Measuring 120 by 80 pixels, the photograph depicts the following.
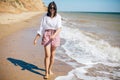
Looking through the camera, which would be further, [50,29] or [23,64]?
[23,64]

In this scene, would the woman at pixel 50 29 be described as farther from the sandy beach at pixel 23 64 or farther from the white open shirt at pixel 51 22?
the sandy beach at pixel 23 64

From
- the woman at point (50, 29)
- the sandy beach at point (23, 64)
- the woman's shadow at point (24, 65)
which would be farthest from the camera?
the woman's shadow at point (24, 65)

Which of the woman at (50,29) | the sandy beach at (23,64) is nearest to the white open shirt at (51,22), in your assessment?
the woman at (50,29)

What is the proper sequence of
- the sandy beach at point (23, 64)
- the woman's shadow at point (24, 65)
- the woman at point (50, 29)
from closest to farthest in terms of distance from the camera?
1. the woman at point (50, 29)
2. the sandy beach at point (23, 64)
3. the woman's shadow at point (24, 65)

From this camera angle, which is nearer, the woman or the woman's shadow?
the woman

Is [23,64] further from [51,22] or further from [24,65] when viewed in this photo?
[51,22]

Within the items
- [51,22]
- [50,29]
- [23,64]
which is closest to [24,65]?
[23,64]

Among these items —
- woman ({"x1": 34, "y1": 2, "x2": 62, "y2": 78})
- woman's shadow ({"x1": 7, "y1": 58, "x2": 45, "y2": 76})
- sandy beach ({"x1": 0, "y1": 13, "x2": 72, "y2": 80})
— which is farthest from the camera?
woman's shadow ({"x1": 7, "y1": 58, "x2": 45, "y2": 76})

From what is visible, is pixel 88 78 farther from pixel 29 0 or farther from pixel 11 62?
pixel 29 0

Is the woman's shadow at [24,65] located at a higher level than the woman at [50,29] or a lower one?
lower

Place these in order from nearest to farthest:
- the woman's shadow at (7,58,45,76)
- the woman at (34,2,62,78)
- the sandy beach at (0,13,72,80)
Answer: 1. the woman at (34,2,62,78)
2. the sandy beach at (0,13,72,80)
3. the woman's shadow at (7,58,45,76)

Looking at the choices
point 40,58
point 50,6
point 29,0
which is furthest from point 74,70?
point 29,0

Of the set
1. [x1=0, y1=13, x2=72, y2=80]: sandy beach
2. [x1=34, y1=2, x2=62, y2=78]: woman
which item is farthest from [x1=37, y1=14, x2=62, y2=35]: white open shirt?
[x1=0, y1=13, x2=72, y2=80]: sandy beach

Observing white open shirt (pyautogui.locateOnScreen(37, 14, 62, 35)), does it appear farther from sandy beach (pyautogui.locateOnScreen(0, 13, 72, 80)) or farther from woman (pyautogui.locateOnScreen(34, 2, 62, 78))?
sandy beach (pyautogui.locateOnScreen(0, 13, 72, 80))
